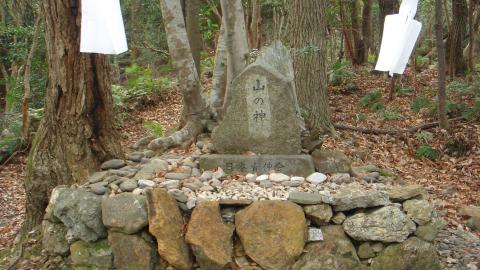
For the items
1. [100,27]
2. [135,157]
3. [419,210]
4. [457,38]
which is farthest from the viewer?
[457,38]

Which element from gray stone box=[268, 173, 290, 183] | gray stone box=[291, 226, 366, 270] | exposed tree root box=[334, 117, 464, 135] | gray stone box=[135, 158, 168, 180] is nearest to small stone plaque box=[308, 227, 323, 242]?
gray stone box=[291, 226, 366, 270]

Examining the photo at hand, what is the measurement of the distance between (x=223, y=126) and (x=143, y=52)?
13607mm

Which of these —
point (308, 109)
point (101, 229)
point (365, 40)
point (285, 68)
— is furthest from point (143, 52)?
point (101, 229)

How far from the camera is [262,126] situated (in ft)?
16.8

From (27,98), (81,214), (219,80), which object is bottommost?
(81,214)

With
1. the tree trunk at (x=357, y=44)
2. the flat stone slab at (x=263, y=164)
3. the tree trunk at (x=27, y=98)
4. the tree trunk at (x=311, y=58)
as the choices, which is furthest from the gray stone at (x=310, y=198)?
the tree trunk at (x=357, y=44)

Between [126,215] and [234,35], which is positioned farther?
[234,35]

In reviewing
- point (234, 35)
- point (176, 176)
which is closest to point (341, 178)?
point (176, 176)

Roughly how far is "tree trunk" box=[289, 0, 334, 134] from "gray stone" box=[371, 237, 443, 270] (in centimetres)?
357

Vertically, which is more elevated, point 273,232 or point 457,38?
point 457,38

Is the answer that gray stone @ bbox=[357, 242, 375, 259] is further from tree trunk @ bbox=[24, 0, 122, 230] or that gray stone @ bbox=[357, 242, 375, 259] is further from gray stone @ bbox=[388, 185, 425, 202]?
tree trunk @ bbox=[24, 0, 122, 230]

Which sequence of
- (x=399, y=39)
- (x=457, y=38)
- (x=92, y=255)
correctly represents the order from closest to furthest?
(x=399, y=39)
(x=92, y=255)
(x=457, y=38)

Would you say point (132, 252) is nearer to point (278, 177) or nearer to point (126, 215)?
point (126, 215)

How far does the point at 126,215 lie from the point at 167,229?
0.39m
